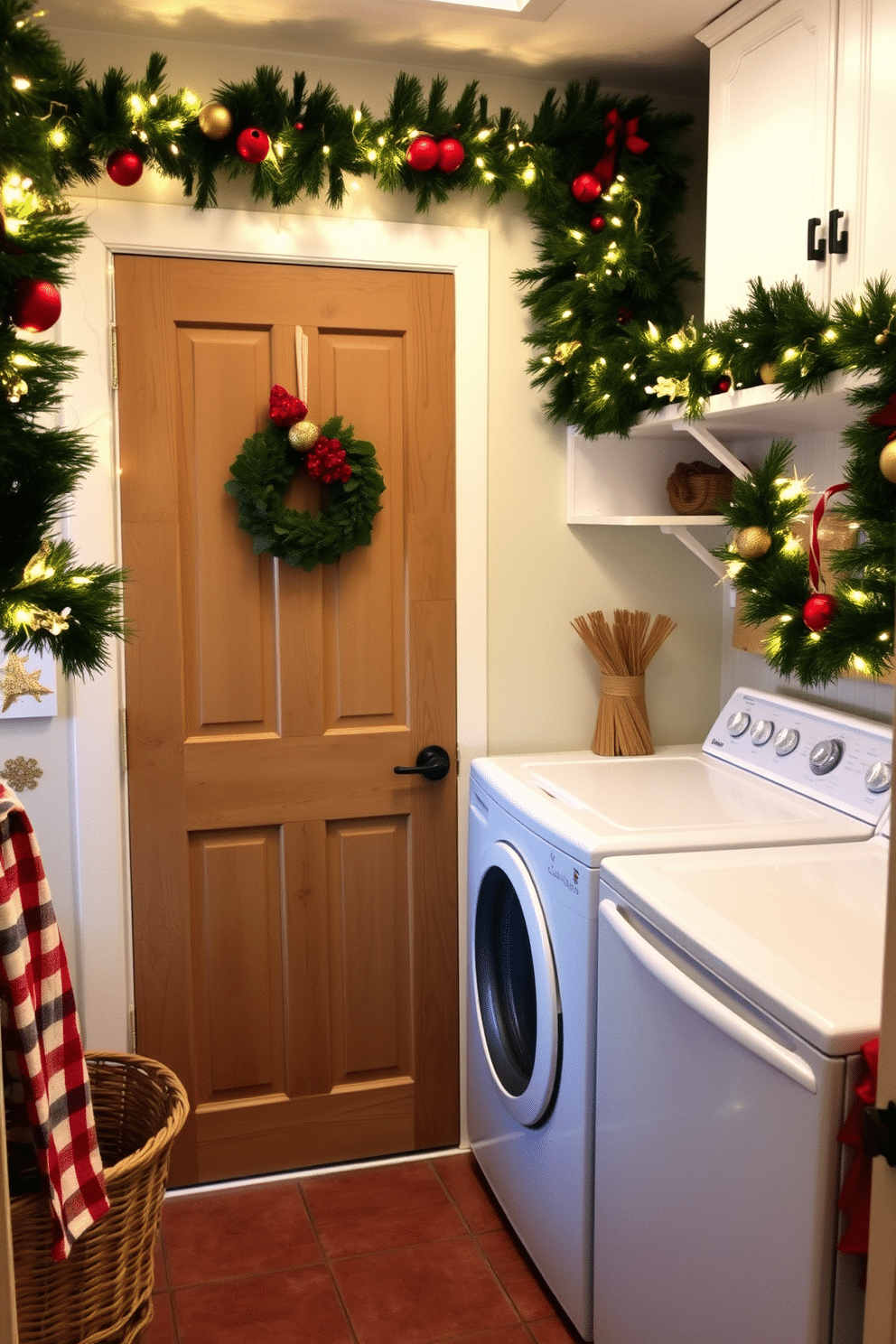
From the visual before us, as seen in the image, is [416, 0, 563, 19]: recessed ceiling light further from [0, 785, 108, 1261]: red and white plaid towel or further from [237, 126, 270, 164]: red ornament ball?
[0, 785, 108, 1261]: red and white plaid towel

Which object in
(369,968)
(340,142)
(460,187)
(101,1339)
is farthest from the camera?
(369,968)

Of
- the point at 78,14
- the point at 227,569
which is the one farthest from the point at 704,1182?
the point at 78,14

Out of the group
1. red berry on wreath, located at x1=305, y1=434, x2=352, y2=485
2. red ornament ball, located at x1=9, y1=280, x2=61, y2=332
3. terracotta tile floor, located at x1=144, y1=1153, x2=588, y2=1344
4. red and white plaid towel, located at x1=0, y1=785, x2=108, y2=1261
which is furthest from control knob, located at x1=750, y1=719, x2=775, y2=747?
red ornament ball, located at x1=9, y1=280, x2=61, y2=332

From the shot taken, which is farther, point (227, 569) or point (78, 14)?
point (227, 569)

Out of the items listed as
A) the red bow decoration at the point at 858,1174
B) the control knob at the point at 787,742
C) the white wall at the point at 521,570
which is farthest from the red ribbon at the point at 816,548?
the white wall at the point at 521,570

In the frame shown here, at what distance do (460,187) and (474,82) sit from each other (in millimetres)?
213

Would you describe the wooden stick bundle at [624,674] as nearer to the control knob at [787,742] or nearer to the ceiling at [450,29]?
the control knob at [787,742]

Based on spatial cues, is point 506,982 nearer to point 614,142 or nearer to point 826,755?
point 826,755

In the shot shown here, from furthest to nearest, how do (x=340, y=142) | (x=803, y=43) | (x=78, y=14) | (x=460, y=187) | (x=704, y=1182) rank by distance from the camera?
(x=460, y=187)
(x=340, y=142)
(x=78, y=14)
(x=803, y=43)
(x=704, y=1182)

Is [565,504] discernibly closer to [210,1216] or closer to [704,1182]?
[704,1182]

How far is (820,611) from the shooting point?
5.74 ft

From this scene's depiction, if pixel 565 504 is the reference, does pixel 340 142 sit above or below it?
above

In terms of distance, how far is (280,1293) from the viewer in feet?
7.73

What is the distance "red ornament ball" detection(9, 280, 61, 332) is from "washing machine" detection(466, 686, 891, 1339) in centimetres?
127
